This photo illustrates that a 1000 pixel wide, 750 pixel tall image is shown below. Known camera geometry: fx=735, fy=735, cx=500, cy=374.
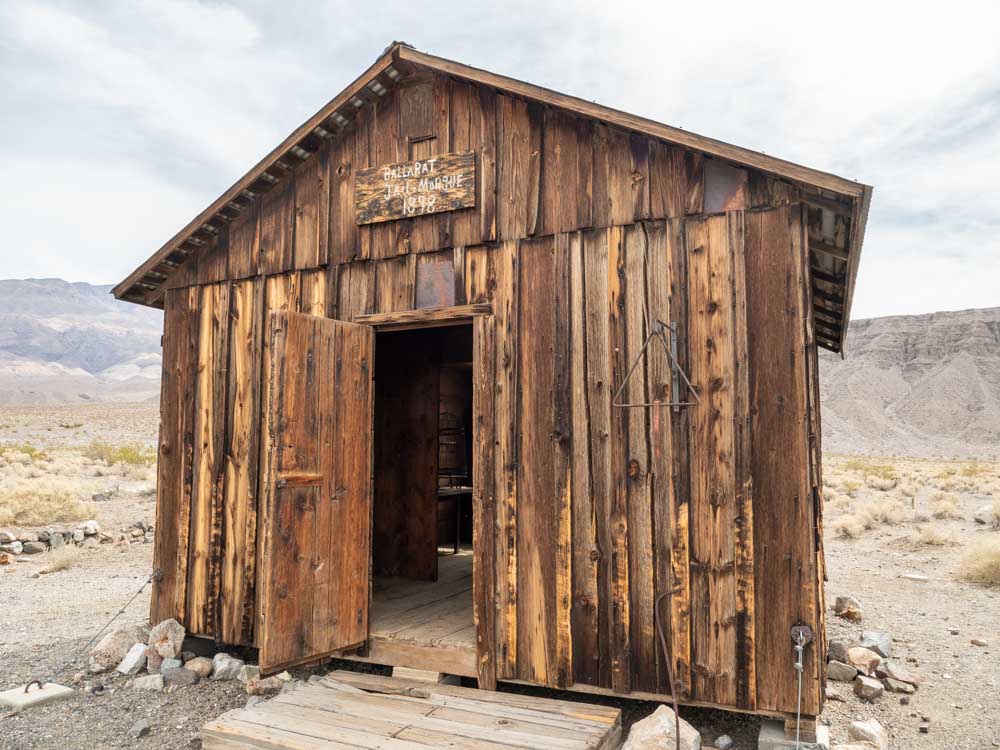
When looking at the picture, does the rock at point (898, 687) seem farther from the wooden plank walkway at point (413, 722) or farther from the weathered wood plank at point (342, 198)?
the weathered wood plank at point (342, 198)

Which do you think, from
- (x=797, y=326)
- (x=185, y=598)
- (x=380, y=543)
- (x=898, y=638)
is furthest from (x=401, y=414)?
(x=898, y=638)

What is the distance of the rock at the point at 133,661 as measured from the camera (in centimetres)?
645

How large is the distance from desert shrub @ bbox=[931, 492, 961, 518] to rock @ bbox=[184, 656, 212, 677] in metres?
15.4

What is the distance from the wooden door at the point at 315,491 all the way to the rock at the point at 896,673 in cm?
452

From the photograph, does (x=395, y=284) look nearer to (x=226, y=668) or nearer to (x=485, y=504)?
(x=485, y=504)

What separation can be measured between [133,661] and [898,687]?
21.7ft

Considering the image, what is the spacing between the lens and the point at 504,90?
5.54 meters

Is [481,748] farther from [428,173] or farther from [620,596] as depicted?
[428,173]

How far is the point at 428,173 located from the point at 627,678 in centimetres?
406

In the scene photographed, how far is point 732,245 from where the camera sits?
4.83 meters

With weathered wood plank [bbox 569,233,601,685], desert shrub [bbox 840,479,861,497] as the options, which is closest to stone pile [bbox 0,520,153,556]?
weathered wood plank [bbox 569,233,601,685]

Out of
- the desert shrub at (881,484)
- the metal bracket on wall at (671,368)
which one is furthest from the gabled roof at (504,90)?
the desert shrub at (881,484)

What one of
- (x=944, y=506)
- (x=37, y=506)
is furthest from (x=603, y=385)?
(x=944, y=506)

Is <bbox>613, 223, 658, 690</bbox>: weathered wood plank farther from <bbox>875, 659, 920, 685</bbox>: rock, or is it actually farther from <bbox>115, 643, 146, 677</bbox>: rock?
<bbox>115, 643, 146, 677</bbox>: rock
